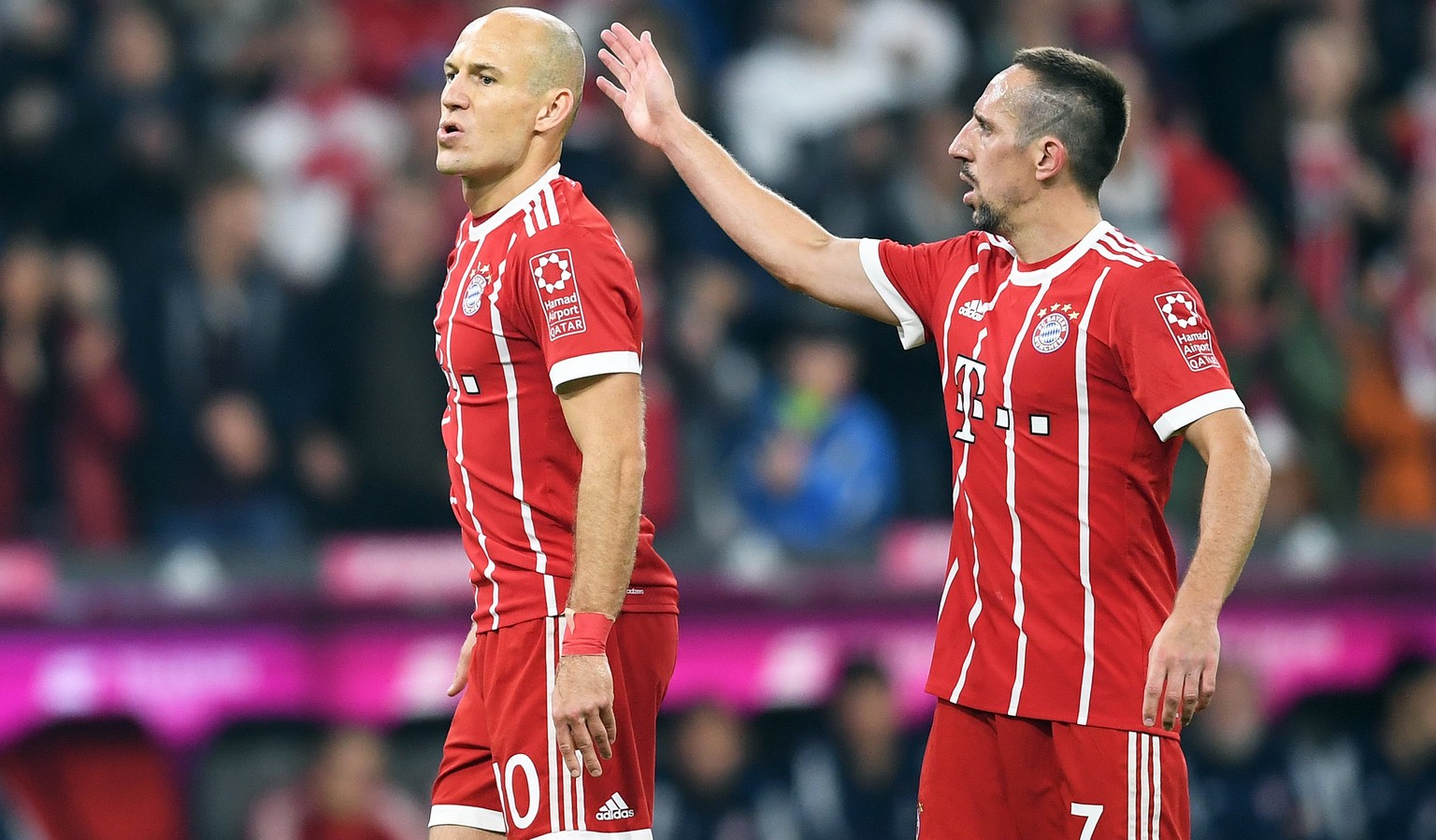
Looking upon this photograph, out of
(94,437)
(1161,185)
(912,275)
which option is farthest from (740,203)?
(1161,185)

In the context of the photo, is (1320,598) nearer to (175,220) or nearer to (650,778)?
(650,778)

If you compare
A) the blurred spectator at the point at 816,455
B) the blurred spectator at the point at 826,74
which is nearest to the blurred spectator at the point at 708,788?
the blurred spectator at the point at 816,455

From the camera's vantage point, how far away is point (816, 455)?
8.08 meters

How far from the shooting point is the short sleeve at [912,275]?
4.55 metres

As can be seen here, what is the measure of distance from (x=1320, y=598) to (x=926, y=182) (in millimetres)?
2535

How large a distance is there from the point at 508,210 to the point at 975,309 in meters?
1.04

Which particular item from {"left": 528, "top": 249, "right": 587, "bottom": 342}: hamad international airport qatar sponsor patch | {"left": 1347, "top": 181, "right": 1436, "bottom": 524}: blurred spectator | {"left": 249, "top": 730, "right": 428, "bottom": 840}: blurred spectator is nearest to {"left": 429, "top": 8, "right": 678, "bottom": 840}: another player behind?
{"left": 528, "top": 249, "right": 587, "bottom": 342}: hamad international airport qatar sponsor patch

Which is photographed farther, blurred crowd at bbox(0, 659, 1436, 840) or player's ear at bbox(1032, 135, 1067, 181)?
blurred crowd at bbox(0, 659, 1436, 840)

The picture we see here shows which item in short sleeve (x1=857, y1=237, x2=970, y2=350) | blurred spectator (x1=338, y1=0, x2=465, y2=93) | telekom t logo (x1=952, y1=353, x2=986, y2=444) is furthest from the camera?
blurred spectator (x1=338, y1=0, x2=465, y2=93)

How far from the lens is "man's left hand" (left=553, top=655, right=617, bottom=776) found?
3947 millimetres

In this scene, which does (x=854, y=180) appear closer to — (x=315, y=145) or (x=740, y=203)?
(x=315, y=145)

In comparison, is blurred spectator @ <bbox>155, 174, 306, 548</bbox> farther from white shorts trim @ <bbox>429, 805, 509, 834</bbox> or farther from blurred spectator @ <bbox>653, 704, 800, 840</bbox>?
white shorts trim @ <bbox>429, 805, 509, 834</bbox>

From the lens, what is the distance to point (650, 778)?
14.1 feet

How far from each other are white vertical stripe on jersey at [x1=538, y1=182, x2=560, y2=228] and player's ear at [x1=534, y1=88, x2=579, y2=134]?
5.4 inches
